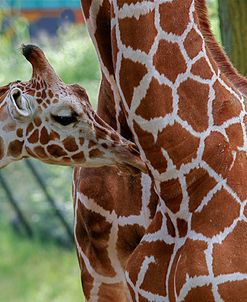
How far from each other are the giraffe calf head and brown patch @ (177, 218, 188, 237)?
0.19m

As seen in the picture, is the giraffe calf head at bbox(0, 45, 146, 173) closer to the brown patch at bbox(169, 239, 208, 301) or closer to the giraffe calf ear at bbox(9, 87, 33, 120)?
the giraffe calf ear at bbox(9, 87, 33, 120)

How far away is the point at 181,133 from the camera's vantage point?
2.11m

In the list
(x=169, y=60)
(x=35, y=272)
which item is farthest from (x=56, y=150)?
(x=35, y=272)

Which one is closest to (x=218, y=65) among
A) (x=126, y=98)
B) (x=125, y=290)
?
(x=126, y=98)

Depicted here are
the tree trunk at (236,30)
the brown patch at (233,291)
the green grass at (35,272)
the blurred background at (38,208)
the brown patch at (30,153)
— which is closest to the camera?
the brown patch at (233,291)

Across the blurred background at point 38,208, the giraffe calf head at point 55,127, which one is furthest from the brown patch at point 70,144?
the blurred background at point 38,208

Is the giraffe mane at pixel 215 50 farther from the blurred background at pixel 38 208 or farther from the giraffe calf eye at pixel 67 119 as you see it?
the blurred background at pixel 38 208

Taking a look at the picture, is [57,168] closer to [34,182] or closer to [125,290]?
[34,182]

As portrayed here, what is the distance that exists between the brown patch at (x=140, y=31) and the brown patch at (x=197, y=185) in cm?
26

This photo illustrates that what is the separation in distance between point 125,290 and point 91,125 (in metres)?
0.44

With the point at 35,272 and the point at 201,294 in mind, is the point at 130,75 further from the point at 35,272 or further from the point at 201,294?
the point at 35,272

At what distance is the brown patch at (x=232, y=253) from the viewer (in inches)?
79.7

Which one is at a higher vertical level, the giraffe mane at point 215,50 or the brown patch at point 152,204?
the giraffe mane at point 215,50

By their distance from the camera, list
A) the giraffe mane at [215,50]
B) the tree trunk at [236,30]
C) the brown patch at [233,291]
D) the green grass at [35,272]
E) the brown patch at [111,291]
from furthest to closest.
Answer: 1. the green grass at [35,272]
2. the tree trunk at [236,30]
3. the brown patch at [111,291]
4. the giraffe mane at [215,50]
5. the brown patch at [233,291]
